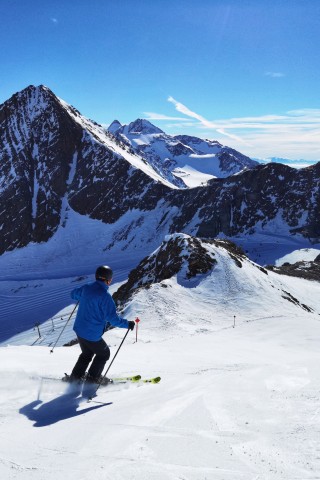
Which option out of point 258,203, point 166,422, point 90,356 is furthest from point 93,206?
point 166,422

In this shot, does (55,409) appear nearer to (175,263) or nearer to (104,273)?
(104,273)

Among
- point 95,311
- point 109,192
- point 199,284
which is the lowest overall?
point 199,284

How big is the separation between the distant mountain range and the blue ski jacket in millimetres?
104956

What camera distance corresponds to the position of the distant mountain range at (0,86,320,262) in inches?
4451

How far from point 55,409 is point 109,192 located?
5050 inches

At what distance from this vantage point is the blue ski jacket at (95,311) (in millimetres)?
7164

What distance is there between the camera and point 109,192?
132 m

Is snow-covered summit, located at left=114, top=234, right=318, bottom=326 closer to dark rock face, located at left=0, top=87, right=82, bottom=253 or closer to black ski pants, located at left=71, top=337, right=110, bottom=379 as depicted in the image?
black ski pants, located at left=71, top=337, right=110, bottom=379

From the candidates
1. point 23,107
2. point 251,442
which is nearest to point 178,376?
point 251,442

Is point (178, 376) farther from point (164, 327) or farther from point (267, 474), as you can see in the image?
point (164, 327)

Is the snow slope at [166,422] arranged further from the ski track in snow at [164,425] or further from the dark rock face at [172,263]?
the dark rock face at [172,263]

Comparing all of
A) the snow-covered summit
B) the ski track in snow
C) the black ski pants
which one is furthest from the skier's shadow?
the snow-covered summit

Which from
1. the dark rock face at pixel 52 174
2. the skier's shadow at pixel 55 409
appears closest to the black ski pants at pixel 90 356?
the skier's shadow at pixel 55 409

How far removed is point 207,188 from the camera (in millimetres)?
121125
